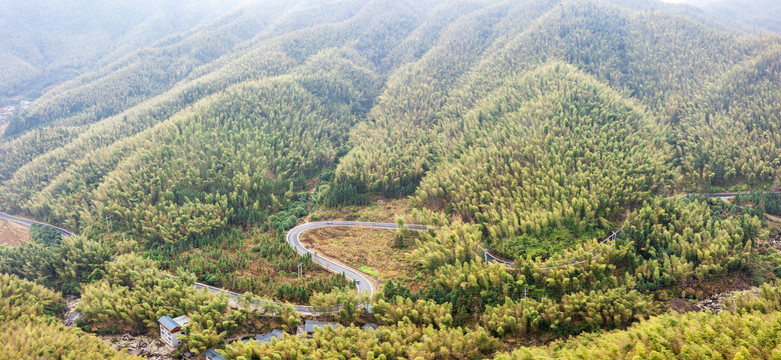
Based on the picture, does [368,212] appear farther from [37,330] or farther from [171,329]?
[37,330]

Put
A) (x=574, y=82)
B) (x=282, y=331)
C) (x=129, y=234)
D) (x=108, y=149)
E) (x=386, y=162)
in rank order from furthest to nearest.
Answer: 1. (x=108, y=149)
2. (x=574, y=82)
3. (x=386, y=162)
4. (x=129, y=234)
5. (x=282, y=331)

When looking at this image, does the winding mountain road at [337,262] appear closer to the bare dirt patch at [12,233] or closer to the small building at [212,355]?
the bare dirt patch at [12,233]

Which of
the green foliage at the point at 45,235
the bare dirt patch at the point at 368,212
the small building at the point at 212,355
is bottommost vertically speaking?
the green foliage at the point at 45,235

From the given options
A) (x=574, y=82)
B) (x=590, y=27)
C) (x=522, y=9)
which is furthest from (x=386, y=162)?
(x=522, y=9)

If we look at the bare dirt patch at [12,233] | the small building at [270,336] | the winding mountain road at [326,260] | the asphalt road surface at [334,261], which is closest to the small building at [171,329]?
the winding mountain road at [326,260]

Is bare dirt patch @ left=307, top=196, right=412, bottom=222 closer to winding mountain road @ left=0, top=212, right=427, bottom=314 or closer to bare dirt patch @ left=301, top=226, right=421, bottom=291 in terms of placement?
winding mountain road @ left=0, top=212, right=427, bottom=314

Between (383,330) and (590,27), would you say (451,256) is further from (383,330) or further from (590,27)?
(590,27)
